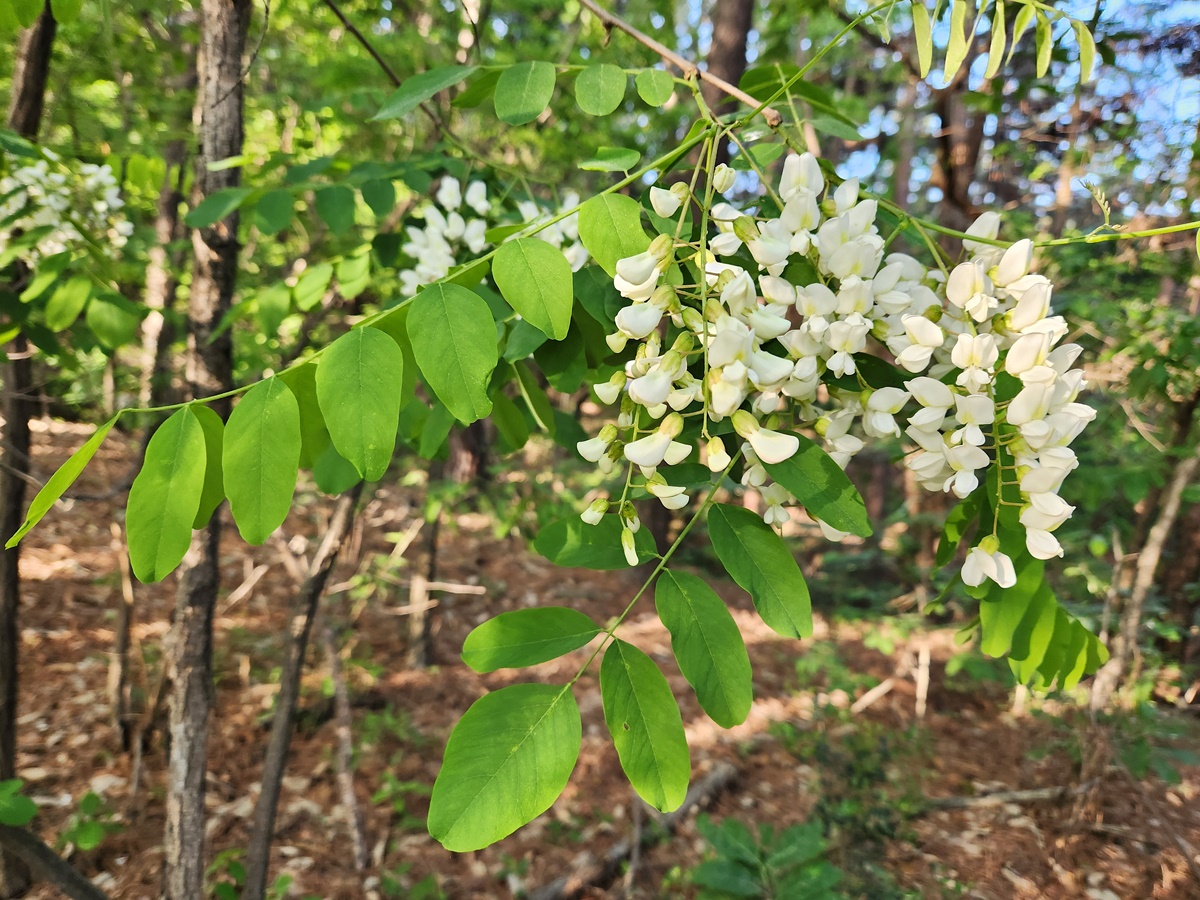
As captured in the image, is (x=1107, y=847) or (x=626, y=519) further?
(x=1107, y=847)

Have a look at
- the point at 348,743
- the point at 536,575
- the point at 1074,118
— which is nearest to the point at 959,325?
the point at 348,743

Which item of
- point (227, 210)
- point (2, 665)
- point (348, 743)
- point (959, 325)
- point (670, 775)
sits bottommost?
point (348, 743)

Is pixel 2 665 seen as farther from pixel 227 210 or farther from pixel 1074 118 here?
pixel 1074 118

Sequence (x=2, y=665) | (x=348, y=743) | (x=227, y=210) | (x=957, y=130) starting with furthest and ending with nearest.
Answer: (x=957, y=130)
(x=348, y=743)
(x=2, y=665)
(x=227, y=210)

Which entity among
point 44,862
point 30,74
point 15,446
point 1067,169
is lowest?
point 44,862

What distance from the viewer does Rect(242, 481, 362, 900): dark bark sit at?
2105mm

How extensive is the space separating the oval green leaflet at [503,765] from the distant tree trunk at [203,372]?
115 centimetres

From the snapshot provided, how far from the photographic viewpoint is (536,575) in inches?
232

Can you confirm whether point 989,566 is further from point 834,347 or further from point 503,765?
point 503,765

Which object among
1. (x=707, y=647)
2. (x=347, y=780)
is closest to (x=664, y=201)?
(x=707, y=647)

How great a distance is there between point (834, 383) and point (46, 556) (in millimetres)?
5495

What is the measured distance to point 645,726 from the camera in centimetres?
80

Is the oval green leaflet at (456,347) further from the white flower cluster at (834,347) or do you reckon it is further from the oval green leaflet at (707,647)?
the oval green leaflet at (707,647)

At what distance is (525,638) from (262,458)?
382 mm
